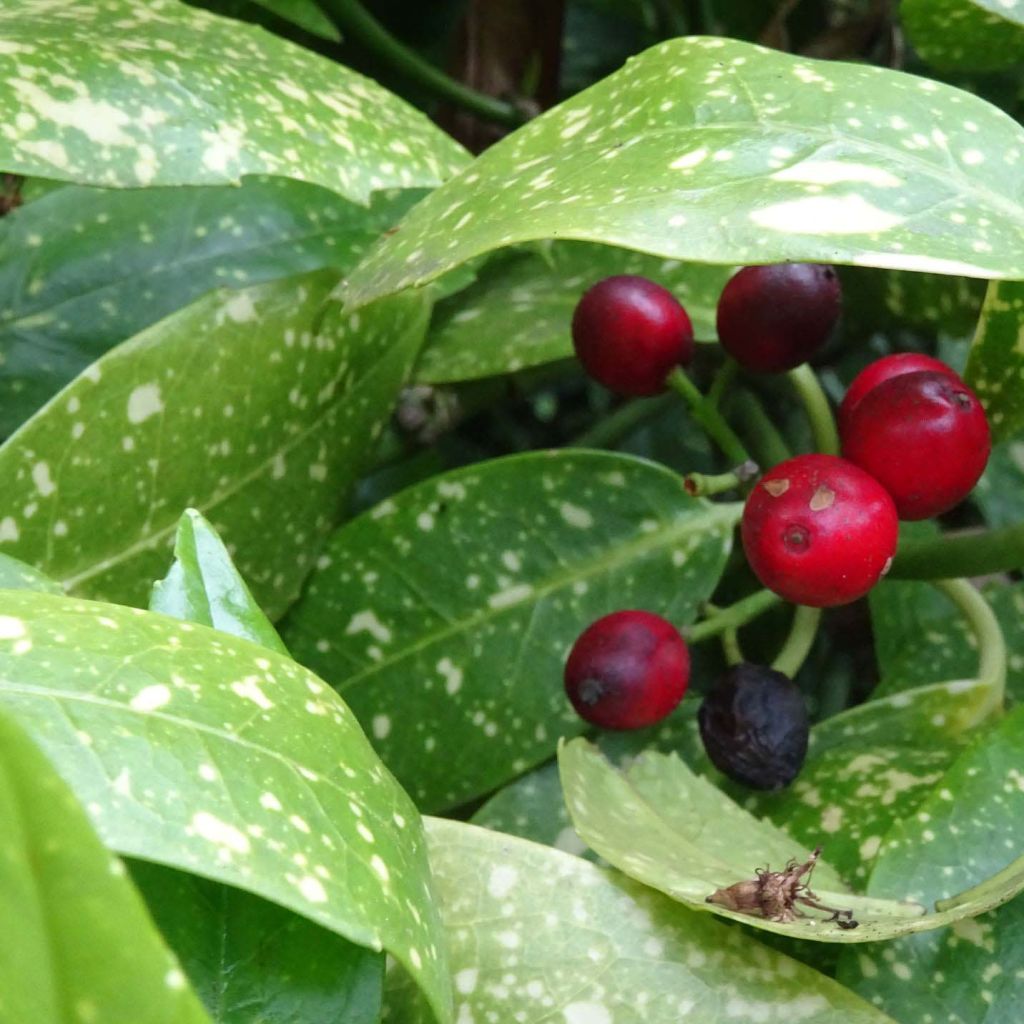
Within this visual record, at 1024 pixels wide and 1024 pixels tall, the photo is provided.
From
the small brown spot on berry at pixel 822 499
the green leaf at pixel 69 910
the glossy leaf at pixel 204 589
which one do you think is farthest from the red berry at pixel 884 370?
the green leaf at pixel 69 910

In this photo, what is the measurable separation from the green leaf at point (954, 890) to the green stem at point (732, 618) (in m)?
0.15

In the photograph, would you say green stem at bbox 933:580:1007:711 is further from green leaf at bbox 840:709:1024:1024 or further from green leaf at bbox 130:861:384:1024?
green leaf at bbox 130:861:384:1024

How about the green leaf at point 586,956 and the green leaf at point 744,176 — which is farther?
the green leaf at point 586,956

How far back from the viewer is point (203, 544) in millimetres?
533

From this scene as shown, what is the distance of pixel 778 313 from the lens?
0.67m

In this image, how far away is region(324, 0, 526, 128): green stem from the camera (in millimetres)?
1033

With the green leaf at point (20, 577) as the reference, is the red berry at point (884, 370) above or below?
above

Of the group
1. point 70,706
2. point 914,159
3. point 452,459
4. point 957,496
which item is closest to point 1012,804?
point 957,496

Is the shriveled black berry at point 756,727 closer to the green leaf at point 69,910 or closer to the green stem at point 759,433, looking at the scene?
the green stem at point 759,433

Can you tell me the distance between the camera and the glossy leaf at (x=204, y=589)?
525 mm

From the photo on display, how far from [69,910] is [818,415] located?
1.79ft

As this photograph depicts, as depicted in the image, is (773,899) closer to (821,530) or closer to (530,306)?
(821,530)

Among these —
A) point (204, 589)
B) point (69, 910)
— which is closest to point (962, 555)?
point (204, 589)

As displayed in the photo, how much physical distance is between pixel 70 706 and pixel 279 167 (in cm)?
32
